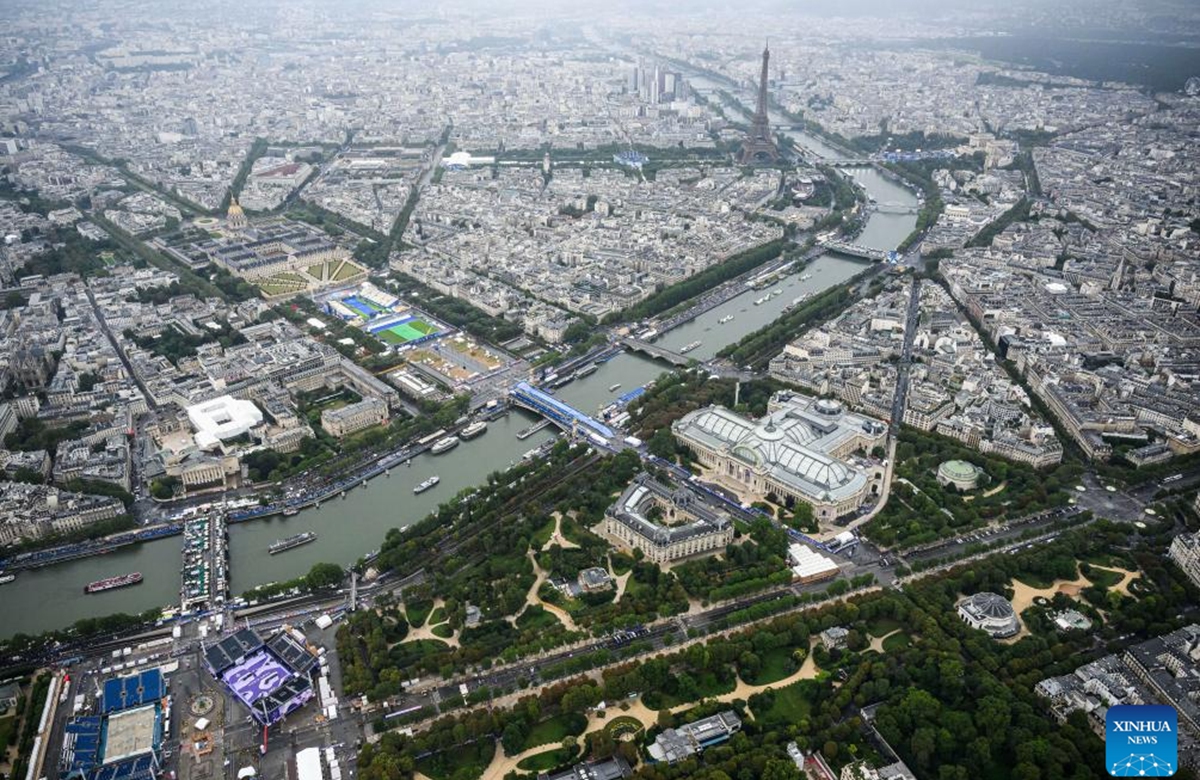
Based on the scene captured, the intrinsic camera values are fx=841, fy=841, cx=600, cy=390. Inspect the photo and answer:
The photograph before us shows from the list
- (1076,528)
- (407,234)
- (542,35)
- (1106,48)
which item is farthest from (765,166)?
(542,35)

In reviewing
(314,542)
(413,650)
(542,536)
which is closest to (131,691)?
(413,650)

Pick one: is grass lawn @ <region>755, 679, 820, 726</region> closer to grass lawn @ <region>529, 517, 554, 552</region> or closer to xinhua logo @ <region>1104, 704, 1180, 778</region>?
xinhua logo @ <region>1104, 704, 1180, 778</region>

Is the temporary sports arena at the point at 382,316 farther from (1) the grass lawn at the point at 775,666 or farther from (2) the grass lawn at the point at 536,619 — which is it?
(1) the grass lawn at the point at 775,666

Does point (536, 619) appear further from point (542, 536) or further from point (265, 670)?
point (265, 670)

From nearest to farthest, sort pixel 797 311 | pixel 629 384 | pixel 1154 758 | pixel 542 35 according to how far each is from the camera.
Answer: pixel 1154 758 → pixel 629 384 → pixel 797 311 → pixel 542 35

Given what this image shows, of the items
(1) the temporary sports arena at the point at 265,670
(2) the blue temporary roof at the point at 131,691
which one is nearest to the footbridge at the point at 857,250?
(1) the temporary sports arena at the point at 265,670

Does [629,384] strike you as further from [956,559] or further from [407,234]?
[407,234]
